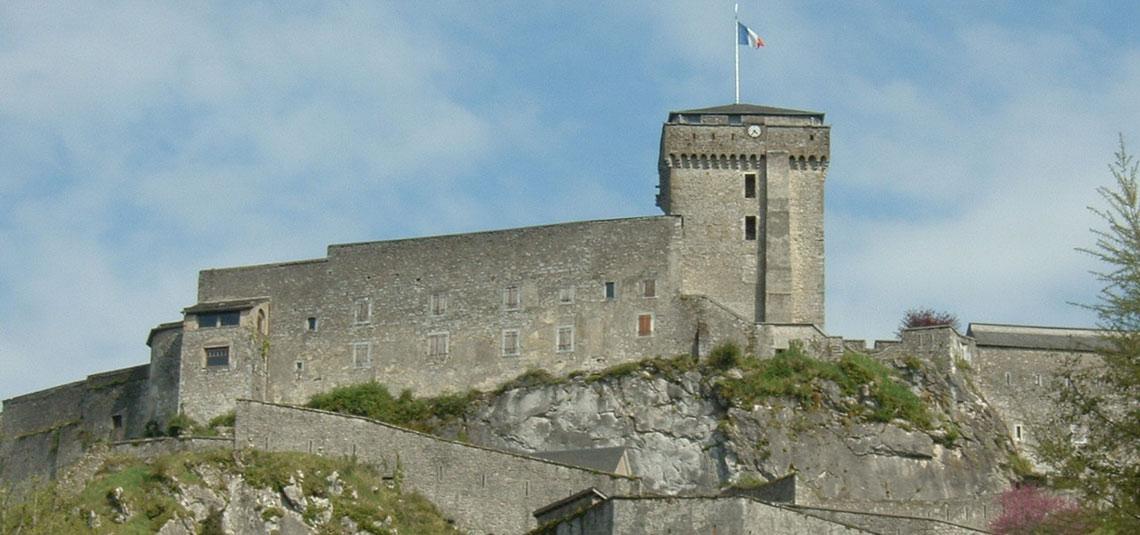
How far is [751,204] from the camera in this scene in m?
66.1

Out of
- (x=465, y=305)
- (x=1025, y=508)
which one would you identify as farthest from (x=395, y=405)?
(x=1025, y=508)

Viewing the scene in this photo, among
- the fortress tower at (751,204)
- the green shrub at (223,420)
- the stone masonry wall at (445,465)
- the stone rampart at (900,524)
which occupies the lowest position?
the stone rampart at (900,524)

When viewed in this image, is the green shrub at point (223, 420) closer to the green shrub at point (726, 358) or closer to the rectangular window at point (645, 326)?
the rectangular window at point (645, 326)

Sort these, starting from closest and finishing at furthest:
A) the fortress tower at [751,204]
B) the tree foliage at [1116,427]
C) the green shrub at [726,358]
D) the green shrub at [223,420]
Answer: the tree foliage at [1116,427] < the green shrub at [726,358] < the green shrub at [223,420] < the fortress tower at [751,204]

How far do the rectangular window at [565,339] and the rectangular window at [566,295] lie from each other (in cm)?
79

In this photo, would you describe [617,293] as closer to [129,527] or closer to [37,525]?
[129,527]

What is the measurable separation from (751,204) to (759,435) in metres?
9.10

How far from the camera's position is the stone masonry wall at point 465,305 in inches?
2517

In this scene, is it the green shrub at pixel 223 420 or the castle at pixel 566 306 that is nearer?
the green shrub at pixel 223 420

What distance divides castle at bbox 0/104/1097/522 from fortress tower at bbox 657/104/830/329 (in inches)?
2.4

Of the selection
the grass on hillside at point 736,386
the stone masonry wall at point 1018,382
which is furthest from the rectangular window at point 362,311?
the stone masonry wall at point 1018,382

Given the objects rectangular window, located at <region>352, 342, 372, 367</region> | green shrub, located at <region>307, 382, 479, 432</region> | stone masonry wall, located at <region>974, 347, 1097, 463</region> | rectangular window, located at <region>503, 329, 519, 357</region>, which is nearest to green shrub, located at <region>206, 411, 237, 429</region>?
green shrub, located at <region>307, 382, 479, 432</region>

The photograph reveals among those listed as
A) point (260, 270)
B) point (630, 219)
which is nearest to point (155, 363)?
point (260, 270)

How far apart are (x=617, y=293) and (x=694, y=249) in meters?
2.96
